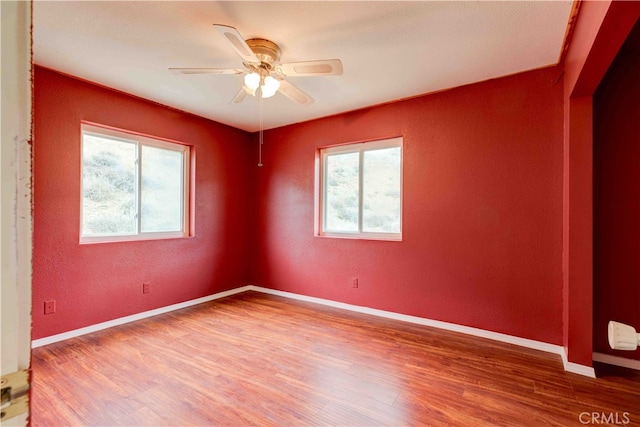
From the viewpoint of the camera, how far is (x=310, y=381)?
2111 mm

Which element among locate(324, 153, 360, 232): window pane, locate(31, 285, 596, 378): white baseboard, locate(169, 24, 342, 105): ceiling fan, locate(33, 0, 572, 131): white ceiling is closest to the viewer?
locate(33, 0, 572, 131): white ceiling

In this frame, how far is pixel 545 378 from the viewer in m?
2.14

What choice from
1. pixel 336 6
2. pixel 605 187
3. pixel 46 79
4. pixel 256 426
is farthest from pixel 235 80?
pixel 605 187

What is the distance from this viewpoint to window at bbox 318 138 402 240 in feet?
11.5

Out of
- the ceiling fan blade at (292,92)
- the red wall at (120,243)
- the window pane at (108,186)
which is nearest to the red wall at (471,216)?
the ceiling fan blade at (292,92)

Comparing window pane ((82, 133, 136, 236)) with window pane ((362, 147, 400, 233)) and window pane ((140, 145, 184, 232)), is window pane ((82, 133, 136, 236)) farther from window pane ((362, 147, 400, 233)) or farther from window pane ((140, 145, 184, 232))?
window pane ((362, 147, 400, 233))

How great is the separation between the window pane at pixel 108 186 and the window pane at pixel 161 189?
0.43ft

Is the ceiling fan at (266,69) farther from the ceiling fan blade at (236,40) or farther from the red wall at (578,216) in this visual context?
the red wall at (578,216)

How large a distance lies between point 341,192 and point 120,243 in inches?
104

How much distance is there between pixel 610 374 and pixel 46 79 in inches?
207

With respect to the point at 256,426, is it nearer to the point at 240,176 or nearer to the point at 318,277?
the point at 318,277

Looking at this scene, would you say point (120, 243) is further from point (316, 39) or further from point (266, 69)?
point (316, 39)

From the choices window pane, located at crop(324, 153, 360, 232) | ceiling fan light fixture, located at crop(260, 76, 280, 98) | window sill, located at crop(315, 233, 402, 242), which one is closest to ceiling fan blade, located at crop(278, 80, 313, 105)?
ceiling fan light fixture, located at crop(260, 76, 280, 98)
